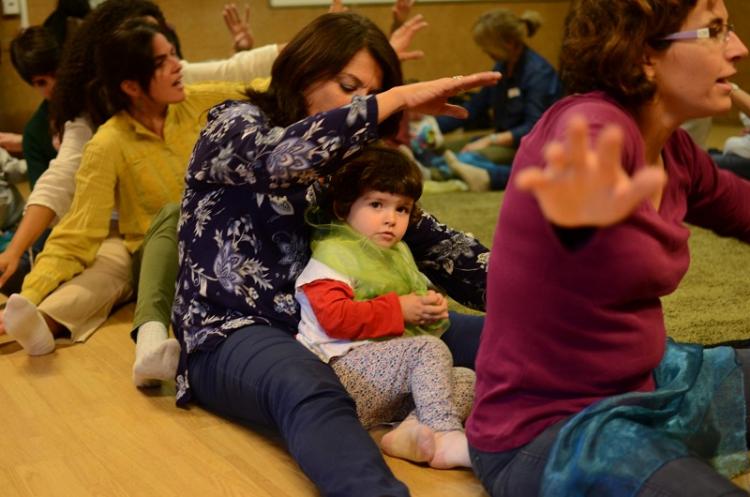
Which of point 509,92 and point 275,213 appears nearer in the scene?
point 275,213

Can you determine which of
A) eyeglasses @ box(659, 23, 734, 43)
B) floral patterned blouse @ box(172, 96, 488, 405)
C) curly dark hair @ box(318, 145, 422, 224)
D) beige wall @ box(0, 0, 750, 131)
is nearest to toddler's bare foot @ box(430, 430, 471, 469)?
floral patterned blouse @ box(172, 96, 488, 405)

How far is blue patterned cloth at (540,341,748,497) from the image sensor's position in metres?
1.14

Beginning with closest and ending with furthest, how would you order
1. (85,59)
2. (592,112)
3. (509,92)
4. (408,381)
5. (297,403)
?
(592,112) → (297,403) → (408,381) → (85,59) → (509,92)

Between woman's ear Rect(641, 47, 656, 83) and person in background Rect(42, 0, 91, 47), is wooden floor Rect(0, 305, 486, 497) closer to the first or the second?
woman's ear Rect(641, 47, 656, 83)

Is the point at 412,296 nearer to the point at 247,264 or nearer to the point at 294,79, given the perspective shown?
the point at 247,264

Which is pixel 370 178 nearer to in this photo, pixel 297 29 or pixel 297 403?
pixel 297 403

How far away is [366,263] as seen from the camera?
1.75 m

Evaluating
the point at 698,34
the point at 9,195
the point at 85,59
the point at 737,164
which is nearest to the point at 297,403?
the point at 698,34

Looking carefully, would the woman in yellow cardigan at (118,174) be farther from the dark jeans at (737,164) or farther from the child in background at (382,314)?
the dark jeans at (737,164)

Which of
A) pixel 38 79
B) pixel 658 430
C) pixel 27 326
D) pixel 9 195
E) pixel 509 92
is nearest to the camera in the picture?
pixel 658 430

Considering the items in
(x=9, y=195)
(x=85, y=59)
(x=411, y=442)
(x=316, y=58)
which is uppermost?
(x=316, y=58)

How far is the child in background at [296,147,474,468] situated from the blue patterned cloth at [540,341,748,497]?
0.38 m

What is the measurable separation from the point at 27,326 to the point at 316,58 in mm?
983

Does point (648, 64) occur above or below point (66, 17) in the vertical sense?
above
